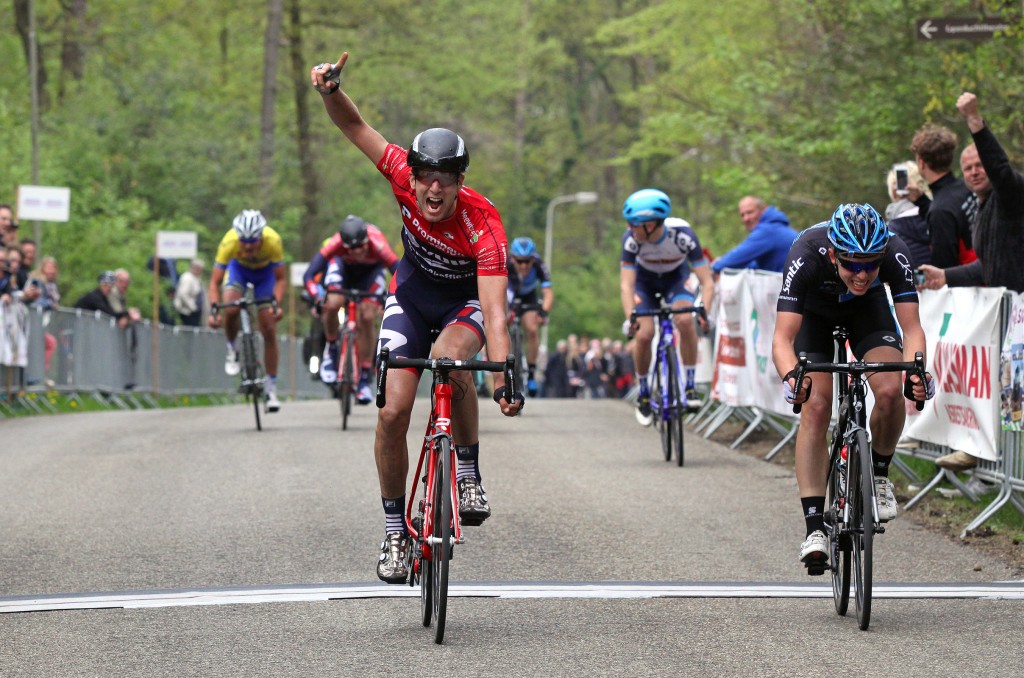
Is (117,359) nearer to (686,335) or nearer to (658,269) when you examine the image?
(658,269)

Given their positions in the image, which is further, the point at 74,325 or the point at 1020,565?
the point at 74,325

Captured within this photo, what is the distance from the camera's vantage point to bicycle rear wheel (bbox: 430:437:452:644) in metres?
6.92

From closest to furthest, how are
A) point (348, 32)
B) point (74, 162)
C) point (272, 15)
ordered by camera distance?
point (74, 162) < point (272, 15) < point (348, 32)

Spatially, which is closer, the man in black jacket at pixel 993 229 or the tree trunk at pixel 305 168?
the man in black jacket at pixel 993 229

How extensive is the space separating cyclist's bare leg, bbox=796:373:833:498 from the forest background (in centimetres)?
690

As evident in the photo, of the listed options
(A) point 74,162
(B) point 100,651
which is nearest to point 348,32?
(A) point 74,162

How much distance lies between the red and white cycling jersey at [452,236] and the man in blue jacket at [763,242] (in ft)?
26.4

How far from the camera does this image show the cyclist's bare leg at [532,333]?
20.1 m

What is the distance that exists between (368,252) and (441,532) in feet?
33.0

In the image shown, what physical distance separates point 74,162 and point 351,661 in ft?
109

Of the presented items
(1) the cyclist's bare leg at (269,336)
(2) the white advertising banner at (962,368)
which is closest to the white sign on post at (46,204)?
(1) the cyclist's bare leg at (269,336)

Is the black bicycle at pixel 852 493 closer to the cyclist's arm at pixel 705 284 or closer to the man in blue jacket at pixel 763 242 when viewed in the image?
the cyclist's arm at pixel 705 284

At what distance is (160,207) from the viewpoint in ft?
139

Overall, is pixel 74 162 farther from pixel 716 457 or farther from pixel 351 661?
pixel 351 661
